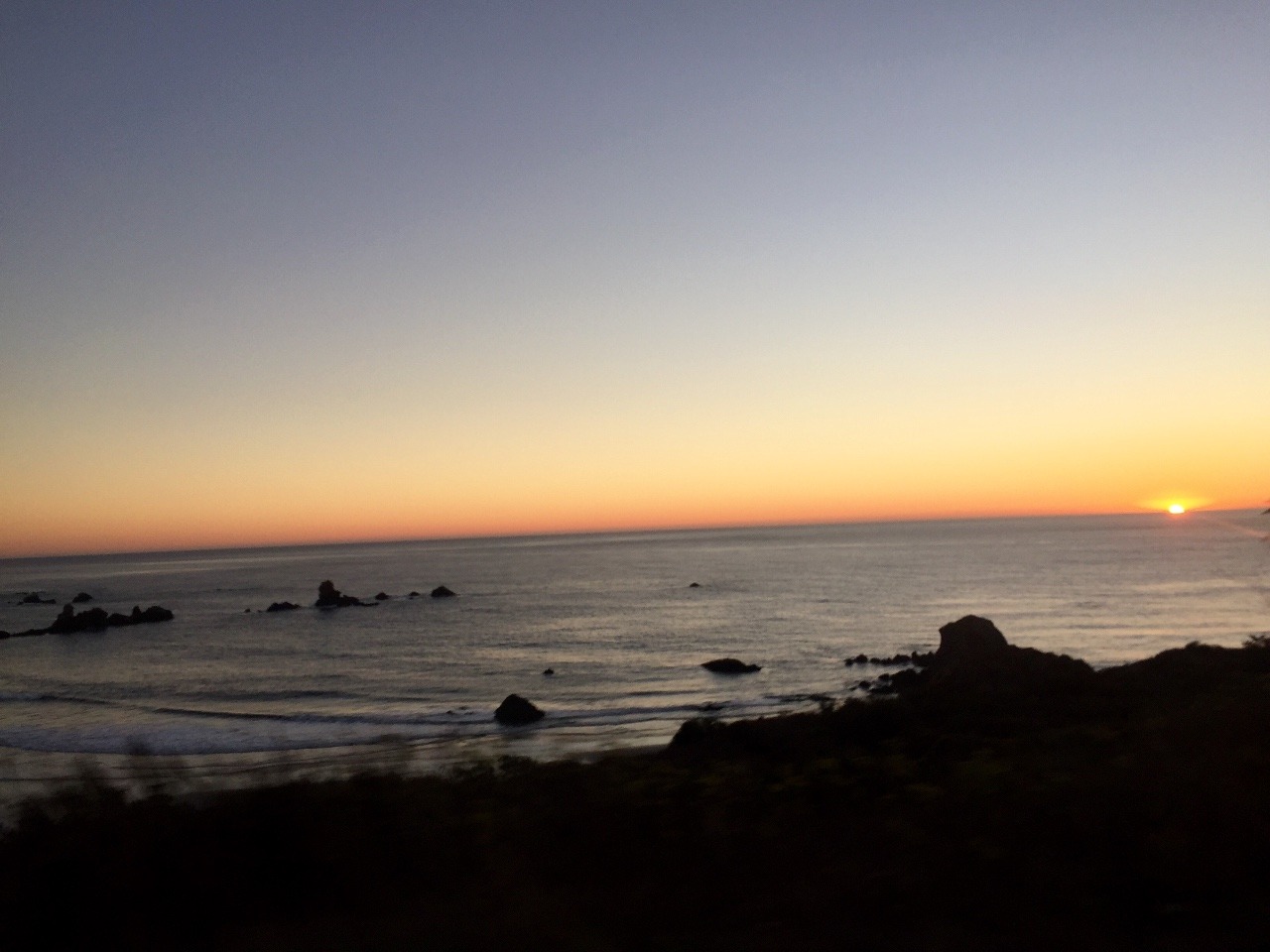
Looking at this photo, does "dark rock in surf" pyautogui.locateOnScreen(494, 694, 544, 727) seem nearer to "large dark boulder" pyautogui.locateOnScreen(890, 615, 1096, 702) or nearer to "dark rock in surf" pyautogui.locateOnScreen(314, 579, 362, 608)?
"large dark boulder" pyautogui.locateOnScreen(890, 615, 1096, 702)

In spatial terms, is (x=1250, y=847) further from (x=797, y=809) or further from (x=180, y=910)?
(x=180, y=910)

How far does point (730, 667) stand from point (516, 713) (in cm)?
1229

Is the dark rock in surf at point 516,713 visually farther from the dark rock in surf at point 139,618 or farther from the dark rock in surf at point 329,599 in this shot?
the dark rock in surf at point 329,599

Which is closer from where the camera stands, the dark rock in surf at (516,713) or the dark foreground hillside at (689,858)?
the dark foreground hillside at (689,858)

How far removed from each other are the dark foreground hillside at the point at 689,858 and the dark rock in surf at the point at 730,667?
3136 cm

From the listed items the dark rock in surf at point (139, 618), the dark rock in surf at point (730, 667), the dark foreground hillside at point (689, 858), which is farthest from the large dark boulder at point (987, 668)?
the dark rock in surf at point (139, 618)


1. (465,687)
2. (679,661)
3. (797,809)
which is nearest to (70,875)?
(797,809)

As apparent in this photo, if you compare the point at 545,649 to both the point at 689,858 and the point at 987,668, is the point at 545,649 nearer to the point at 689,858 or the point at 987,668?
the point at 987,668

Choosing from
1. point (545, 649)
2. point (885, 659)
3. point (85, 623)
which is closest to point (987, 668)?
point (885, 659)

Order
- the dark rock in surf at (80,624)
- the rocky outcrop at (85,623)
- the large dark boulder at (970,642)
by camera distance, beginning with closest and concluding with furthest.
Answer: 1. the large dark boulder at (970,642)
2. the dark rock in surf at (80,624)
3. the rocky outcrop at (85,623)

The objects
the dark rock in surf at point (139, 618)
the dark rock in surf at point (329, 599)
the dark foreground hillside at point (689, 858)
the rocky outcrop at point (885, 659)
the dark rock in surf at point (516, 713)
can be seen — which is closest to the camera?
the dark foreground hillside at point (689, 858)

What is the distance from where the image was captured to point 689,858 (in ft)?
16.5

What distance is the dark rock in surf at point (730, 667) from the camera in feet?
124

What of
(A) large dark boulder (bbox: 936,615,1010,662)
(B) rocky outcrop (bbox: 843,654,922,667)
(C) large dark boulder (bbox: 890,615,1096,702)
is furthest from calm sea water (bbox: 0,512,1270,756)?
(A) large dark boulder (bbox: 936,615,1010,662)
